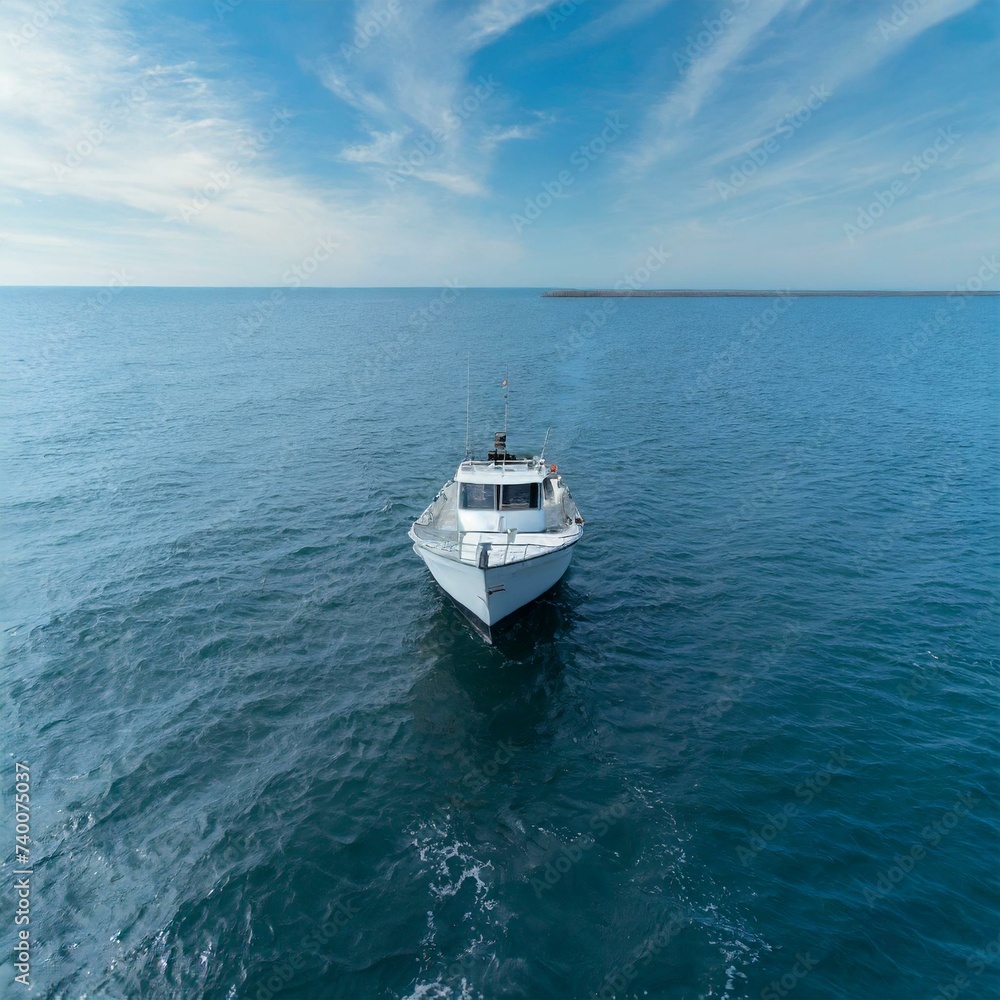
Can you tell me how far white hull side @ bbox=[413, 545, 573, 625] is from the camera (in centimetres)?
2061

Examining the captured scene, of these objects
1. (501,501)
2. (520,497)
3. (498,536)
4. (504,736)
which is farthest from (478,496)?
(504,736)

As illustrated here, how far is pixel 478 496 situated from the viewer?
81.9ft

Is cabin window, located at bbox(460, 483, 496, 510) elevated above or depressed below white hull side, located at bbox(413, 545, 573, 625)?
above

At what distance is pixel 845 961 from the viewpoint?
38.8 feet

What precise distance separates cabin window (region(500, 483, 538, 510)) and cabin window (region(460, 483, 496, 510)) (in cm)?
51

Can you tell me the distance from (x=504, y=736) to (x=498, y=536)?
8.50 meters

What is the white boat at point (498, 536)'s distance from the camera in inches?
829

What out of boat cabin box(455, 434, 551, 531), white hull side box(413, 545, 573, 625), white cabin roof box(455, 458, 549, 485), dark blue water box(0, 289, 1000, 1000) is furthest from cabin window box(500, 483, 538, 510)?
dark blue water box(0, 289, 1000, 1000)

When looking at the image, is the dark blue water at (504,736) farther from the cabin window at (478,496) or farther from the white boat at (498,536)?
the cabin window at (478,496)

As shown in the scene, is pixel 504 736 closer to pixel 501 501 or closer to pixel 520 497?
pixel 501 501

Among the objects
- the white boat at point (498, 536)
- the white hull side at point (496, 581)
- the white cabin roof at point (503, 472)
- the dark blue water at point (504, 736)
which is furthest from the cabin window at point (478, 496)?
the dark blue water at point (504, 736)

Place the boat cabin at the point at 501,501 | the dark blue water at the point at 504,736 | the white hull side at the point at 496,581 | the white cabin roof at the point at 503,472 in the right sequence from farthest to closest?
the white cabin roof at the point at 503,472
the boat cabin at the point at 501,501
the white hull side at the point at 496,581
the dark blue water at the point at 504,736

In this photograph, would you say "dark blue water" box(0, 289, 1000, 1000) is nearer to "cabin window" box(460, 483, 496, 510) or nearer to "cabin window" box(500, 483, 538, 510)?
"cabin window" box(500, 483, 538, 510)

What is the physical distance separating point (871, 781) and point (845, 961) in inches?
227
